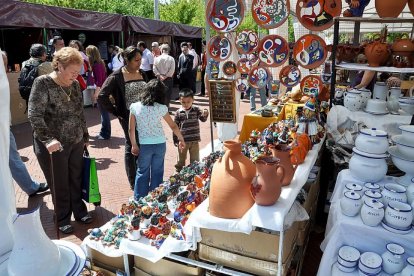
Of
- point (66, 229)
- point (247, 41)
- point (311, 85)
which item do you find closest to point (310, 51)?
point (311, 85)

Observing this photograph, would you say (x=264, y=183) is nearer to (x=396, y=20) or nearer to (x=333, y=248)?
(x=333, y=248)

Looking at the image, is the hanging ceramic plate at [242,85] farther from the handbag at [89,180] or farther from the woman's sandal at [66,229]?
the woman's sandal at [66,229]

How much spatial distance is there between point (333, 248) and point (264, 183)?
62 centimetres

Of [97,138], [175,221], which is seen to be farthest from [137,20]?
[175,221]

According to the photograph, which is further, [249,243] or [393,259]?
[249,243]

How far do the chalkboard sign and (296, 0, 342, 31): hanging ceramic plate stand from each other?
96 cm

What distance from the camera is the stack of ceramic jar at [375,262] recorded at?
1686 mm

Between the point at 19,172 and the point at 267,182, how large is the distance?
3.16m

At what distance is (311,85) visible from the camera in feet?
12.9

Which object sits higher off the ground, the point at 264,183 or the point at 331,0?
the point at 331,0

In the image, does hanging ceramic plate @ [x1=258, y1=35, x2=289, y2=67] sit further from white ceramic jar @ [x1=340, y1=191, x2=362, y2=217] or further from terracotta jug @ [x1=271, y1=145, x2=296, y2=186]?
white ceramic jar @ [x1=340, y1=191, x2=362, y2=217]

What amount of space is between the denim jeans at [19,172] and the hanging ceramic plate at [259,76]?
2.87 m

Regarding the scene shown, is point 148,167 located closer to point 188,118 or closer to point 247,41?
point 188,118

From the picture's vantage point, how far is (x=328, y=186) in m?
3.37
